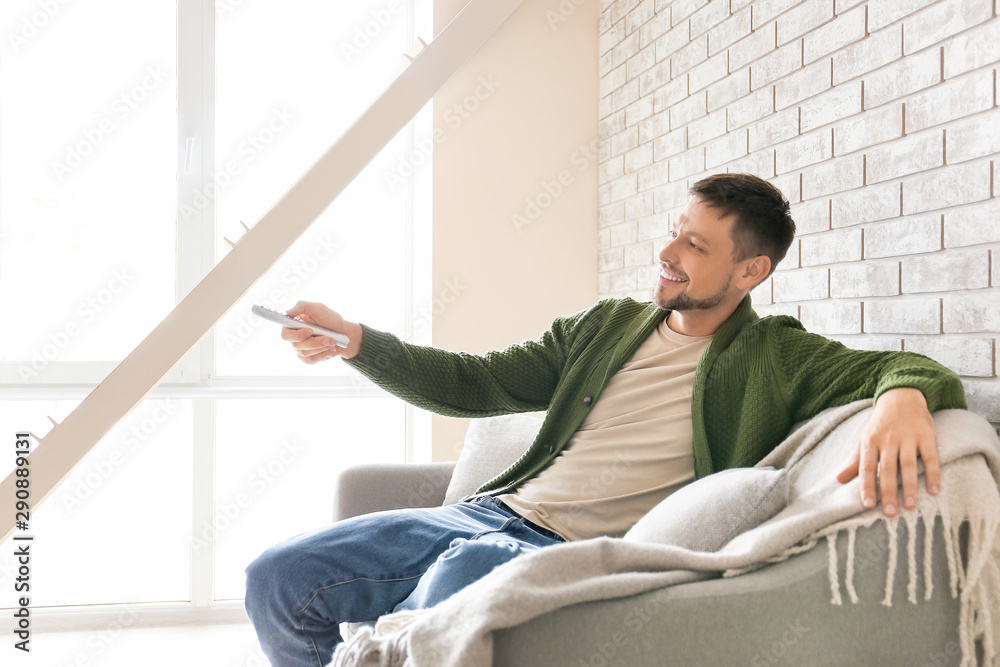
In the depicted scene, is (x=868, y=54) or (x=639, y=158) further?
(x=639, y=158)

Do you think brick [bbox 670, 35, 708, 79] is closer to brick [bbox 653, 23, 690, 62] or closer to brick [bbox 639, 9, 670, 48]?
brick [bbox 653, 23, 690, 62]

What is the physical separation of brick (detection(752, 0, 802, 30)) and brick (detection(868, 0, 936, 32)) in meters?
0.31

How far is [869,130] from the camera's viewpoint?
177 centimetres

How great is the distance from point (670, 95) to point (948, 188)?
1268mm

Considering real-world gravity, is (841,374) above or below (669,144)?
below

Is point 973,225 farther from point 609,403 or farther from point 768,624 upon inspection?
point 768,624

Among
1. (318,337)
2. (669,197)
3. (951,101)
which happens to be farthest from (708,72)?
(318,337)

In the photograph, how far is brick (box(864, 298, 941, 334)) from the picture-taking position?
1604 mm

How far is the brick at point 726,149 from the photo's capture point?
2273 mm

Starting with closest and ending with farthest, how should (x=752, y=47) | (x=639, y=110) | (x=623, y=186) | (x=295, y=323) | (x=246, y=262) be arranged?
1. (x=246, y=262)
2. (x=295, y=323)
3. (x=752, y=47)
4. (x=639, y=110)
5. (x=623, y=186)

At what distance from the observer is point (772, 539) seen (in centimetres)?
110

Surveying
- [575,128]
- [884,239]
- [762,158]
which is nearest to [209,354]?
[575,128]

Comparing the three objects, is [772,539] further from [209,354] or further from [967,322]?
[209,354]

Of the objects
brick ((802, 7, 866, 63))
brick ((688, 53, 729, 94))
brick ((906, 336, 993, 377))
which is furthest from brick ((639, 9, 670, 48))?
brick ((906, 336, 993, 377))
